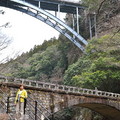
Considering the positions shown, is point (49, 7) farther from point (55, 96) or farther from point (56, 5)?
point (55, 96)

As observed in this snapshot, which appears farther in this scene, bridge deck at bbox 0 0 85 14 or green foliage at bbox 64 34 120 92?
bridge deck at bbox 0 0 85 14

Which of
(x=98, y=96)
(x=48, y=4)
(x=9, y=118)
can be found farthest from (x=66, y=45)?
(x=9, y=118)

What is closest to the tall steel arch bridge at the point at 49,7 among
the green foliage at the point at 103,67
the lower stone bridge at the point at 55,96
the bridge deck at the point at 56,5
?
the bridge deck at the point at 56,5

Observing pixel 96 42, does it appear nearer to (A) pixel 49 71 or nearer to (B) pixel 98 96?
(B) pixel 98 96

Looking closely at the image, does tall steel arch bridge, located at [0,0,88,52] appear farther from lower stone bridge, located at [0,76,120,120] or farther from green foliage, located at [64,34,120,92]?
lower stone bridge, located at [0,76,120,120]

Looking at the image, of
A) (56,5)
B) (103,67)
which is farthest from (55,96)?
(56,5)

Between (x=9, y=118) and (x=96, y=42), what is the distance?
1528 centimetres

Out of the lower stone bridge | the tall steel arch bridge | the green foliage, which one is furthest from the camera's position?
the tall steel arch bridge

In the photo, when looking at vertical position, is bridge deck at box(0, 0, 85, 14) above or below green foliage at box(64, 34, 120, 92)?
above

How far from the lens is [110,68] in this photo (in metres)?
17.8

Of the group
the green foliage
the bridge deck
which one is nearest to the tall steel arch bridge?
the bridge deck

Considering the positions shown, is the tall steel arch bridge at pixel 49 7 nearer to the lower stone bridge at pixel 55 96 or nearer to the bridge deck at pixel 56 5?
the bridge deck at pixel 56 5

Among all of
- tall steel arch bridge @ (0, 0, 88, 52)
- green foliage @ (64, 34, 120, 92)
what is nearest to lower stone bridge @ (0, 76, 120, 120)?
green foliage @ (64, 34, 120, 92)

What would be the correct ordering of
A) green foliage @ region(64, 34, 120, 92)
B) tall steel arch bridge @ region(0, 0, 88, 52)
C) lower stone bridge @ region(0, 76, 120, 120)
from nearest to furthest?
lower stone bridge @ region(0, 76, 120, 120), green foliage @ region(64, 34, 120, 92), tall steel arch bridge @ region(0, 0, 88, 52)
